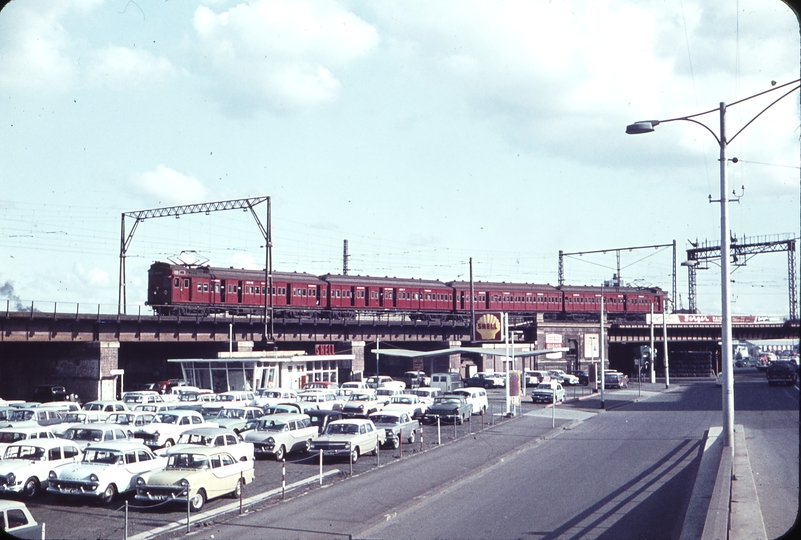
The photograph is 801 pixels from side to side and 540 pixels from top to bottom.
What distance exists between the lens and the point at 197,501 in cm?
1592

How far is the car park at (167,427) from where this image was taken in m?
24.0

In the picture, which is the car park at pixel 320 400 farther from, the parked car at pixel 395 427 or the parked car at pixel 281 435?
the parked car at pixel 281 435

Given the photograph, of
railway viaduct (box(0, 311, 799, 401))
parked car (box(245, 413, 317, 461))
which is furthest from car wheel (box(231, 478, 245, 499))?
railway viaduct (box(0, 311, 799, 401))

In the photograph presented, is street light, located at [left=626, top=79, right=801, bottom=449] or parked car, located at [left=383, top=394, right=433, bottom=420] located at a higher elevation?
street light, located at [left=626, top=79, right=801, bottom=449]

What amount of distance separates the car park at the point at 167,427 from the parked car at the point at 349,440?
5.16 m

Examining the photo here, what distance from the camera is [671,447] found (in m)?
24.7

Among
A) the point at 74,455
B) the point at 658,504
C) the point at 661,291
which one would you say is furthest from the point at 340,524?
the point at 661,291

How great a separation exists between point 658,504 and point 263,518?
29.0 feet

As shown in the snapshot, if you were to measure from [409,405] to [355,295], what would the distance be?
29697 millimetres

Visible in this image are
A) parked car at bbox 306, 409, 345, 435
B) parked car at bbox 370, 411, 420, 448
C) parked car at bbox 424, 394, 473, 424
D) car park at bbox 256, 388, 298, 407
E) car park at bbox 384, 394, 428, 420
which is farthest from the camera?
car park at bbox 256, 388, 298, 407

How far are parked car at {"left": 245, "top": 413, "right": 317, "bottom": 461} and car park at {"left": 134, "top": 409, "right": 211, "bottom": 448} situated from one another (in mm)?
2769

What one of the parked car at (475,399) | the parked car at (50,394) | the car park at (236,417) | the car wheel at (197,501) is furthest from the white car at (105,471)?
the parked car at (50,394)

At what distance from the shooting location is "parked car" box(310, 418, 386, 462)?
22.0 metres

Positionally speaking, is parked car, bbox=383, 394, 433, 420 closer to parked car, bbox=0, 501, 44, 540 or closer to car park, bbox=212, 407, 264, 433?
car park, bbox=212, 407, 264, 433
